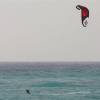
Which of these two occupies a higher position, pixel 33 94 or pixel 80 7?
pixel 80 7

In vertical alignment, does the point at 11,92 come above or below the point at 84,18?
below

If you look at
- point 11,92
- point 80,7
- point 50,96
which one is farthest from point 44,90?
point 80,7

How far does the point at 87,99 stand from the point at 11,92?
43.6 ft

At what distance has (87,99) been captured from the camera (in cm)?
5950

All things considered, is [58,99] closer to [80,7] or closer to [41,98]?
[41,98]

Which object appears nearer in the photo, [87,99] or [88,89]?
[87,99]

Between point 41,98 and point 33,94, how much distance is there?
17.6 feet

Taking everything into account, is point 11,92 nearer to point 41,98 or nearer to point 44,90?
point 44,90

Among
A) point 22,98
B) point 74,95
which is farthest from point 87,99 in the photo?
point 22,98

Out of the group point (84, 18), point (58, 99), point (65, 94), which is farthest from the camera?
point (65, 94)

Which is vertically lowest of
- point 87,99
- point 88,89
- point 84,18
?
point 88,89

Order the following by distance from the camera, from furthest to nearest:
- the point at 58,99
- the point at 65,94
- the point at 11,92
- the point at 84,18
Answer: the point at 11,92 → the point at 65,94 → the point at 58,99 → the point at 84,18

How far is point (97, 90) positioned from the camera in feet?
233

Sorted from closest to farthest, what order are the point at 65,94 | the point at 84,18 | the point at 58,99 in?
the point at 84,18 → the point at 58,99 → the point at 65,94
